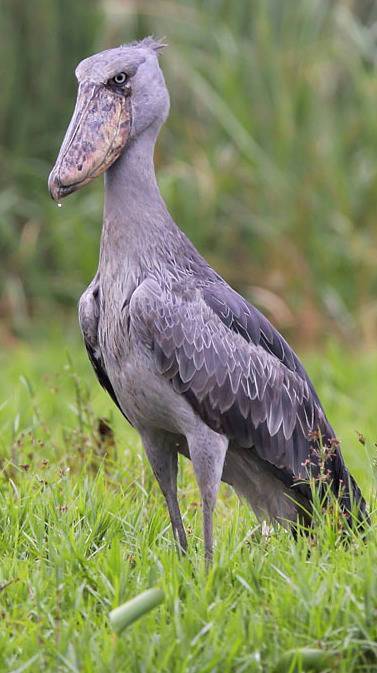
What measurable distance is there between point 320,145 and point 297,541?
6.14 metres

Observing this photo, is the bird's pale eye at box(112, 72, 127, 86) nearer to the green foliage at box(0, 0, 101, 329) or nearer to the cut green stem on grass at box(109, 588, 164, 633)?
the cut green stem on grass at box(109, 588, 164, 633)

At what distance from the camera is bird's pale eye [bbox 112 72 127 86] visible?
4.75 metres

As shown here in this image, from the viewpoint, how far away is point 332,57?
10516 mm

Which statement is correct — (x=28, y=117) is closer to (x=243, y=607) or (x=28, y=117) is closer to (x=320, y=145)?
(x=320, y=145)

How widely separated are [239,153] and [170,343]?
19.9 ft

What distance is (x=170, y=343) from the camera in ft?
14.6

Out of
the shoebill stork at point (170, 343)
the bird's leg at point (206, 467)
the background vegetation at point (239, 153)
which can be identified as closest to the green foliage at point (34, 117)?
the background vegetation at point (239, 153)

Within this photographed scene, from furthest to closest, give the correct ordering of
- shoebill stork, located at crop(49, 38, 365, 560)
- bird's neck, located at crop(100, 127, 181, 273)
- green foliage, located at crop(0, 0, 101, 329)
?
1. green foliage, located at crop(0, 0, 101, 329)
2. bird's neck, located at crop(100, 127, 181, 273)
3. shoebill stork, located at crop(49, 38, 365, 560)

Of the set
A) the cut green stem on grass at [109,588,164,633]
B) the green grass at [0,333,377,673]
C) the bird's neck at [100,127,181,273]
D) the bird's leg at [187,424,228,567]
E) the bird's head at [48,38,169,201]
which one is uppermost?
the bird's head at [48,38,169,201]

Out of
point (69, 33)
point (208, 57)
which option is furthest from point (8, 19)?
point (208, 57)

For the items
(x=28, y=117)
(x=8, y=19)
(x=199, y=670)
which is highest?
(x=8, y=19)

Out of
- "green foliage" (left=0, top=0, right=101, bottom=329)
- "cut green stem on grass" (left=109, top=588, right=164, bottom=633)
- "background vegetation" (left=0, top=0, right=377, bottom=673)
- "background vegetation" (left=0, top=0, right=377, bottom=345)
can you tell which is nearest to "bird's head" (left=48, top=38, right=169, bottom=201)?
"cut green stem on grass" (left=109, top=588, right=164, bottom=633)

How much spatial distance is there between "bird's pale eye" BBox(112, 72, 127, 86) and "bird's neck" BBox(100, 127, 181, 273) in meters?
0.20

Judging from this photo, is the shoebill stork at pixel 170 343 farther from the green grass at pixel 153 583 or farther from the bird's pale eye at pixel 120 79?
the green grass at pixel 153 583
